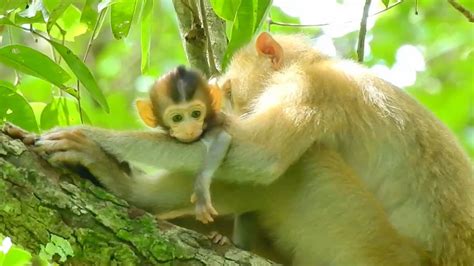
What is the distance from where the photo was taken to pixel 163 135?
4.94m

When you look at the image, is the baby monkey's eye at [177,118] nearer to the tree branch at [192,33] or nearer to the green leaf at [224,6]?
the green leaf at [224,6]

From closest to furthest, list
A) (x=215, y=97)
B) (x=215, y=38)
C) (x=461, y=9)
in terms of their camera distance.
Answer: (x=215, y=97), (x=461, y=9), (x=215, y=38)

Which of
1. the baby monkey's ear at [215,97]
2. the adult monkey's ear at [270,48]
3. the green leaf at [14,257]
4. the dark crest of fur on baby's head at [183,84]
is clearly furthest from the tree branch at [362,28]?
the green leaf at [14,257]

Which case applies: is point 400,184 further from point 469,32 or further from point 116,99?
point 469,32

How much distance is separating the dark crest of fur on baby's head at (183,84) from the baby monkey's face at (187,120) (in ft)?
0.14

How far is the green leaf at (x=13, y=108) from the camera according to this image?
4652 mm

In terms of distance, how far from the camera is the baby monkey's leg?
455 cm

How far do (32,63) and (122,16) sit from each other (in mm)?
550

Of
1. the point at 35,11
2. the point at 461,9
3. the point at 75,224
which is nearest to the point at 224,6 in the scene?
the point at 35,11

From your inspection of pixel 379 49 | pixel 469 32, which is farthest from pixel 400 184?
pixel 469 32

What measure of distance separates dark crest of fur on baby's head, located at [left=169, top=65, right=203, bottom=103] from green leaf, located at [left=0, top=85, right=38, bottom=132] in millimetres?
748

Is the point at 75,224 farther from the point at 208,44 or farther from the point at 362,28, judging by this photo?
the point at 362,28

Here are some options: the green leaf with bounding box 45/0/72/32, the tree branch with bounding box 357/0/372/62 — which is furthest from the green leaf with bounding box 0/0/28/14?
the tree branch with bounding box 357/0/372/62

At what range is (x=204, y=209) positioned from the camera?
14.9ft
